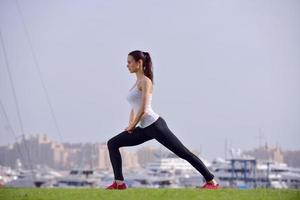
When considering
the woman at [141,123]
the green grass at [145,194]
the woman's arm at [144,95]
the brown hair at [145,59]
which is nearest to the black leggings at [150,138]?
the woman at [141,123]

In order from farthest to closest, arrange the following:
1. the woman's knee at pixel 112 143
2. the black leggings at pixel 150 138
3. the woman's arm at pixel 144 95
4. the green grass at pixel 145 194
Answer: the woman's knee at pixel 112 143, the black leggings at pixel 150 138, the woman's arm at pixel 144 95, the green grass at pixel 145 194

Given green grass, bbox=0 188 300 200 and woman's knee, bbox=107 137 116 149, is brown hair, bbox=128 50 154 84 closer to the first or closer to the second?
woman's knee, bbox=107 137 116 149

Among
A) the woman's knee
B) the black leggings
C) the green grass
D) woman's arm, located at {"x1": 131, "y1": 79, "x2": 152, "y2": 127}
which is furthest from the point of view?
the woman's knee

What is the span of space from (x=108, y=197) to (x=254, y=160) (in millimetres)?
92902

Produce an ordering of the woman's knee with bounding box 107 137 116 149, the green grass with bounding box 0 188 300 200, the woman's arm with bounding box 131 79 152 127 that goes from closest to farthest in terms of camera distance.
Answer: the green grass with bounding box 0 188 300 200
the woman's arm with bounding box 131 79 152 127
the woman's knee with bounding box 107 137 116 149

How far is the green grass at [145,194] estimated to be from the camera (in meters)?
10.1

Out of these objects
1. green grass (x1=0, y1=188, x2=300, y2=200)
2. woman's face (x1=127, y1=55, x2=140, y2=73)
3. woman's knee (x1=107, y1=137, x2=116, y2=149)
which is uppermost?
woman's face (x1=127, y1=55, x2=140, y2=73)

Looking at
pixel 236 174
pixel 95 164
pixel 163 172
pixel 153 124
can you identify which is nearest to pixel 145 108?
pixel 153 124

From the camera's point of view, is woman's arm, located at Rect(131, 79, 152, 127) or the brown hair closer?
woman's arm, located at Rect(131, 79, 152, 127)

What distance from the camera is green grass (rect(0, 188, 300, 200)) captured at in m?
10.1

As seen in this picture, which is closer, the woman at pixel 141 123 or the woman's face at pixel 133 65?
the woman at pixel 141 123

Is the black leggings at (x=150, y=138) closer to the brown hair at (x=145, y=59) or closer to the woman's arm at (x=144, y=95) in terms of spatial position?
the woman's arm at (x=144, y=95)

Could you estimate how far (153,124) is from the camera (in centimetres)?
1116

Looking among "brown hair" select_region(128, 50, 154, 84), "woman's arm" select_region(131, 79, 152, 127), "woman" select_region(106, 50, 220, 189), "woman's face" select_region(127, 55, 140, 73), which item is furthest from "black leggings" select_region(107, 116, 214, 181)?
"woman's face" select_region(127, 55, 140, 73)
